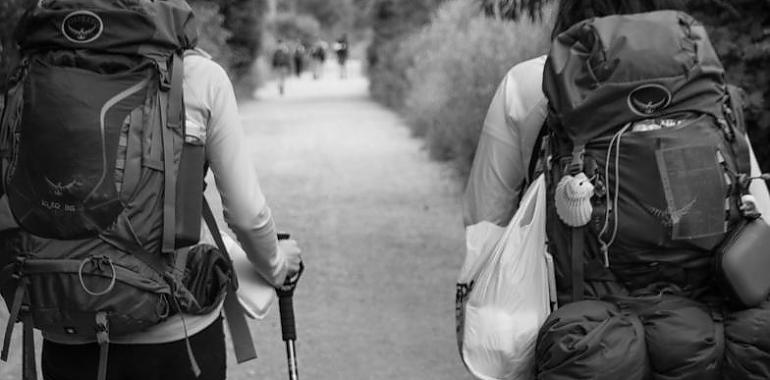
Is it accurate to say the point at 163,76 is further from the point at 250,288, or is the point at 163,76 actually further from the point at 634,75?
the point at 634,75

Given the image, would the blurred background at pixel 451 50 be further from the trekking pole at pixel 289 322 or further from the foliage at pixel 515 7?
the trekking pole at pixel 289 322

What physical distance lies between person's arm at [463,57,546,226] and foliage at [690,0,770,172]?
8.33 ft

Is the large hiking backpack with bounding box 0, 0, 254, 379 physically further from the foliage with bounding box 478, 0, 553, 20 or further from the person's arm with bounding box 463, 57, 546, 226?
the foliage with bounding box 478, 0, 553, 20

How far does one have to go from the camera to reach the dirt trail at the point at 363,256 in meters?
5.98

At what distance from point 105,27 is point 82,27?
0.06m

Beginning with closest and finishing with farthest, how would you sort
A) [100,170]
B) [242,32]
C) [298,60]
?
1. [100,170]
2. [242,32]
3. [298,60]

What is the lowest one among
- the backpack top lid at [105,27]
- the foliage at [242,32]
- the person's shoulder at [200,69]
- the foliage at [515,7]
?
the foliage at [242,32]

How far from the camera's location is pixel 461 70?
42.3ft

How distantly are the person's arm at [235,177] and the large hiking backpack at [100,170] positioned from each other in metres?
0.10

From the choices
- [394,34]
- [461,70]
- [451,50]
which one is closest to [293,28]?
[394,34]

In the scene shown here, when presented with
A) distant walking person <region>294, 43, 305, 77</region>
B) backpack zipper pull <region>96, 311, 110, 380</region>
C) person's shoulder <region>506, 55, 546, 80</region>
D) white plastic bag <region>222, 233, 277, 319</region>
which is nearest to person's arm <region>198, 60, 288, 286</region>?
white plastic bag <region>222, 233, 277, 319</region>

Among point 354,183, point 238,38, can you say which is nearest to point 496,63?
point 354,183

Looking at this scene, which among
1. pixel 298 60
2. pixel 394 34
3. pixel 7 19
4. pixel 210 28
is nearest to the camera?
pixel 7 19

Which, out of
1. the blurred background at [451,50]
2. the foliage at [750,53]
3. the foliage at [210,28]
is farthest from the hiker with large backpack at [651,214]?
the foliage at [210,28]
